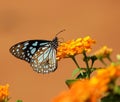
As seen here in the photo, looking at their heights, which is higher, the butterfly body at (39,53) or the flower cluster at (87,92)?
the butterfly body at (39,53)

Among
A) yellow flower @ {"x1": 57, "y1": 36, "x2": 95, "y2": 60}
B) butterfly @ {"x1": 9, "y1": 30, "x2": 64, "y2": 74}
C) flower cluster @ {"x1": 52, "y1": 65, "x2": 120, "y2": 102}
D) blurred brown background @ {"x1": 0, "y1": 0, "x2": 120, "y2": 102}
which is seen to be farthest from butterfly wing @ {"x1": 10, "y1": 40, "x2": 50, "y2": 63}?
blurred brown background @ {"x1": 0, "y1": 0, "x2": 120, "y2": 102}

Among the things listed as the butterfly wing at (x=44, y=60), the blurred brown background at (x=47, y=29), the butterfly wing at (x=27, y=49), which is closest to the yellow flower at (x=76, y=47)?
the butterfly wing at (x=44, y=60)

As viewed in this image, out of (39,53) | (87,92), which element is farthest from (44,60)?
(87,92)

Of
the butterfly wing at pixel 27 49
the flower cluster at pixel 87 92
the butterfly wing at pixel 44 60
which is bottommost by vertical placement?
the flower cluster at pixel 87 92

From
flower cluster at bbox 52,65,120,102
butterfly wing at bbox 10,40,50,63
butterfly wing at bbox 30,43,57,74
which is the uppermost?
butterfly wing at bbox 10,40,50,63

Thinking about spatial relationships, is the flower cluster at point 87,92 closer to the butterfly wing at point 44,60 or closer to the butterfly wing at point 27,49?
the butterfly wing at point 44,60

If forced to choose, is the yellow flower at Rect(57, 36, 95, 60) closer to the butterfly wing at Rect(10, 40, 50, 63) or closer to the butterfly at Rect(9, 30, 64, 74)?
the butterfly at Rect(9, 30, 64, 74)

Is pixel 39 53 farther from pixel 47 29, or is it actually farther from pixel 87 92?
pixel 47 29

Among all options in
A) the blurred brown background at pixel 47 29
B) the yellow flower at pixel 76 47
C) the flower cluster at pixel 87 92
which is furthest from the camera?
the blurred brown background at pixel 47 29

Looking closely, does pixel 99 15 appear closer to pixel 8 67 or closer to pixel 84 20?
pixel 84 20
